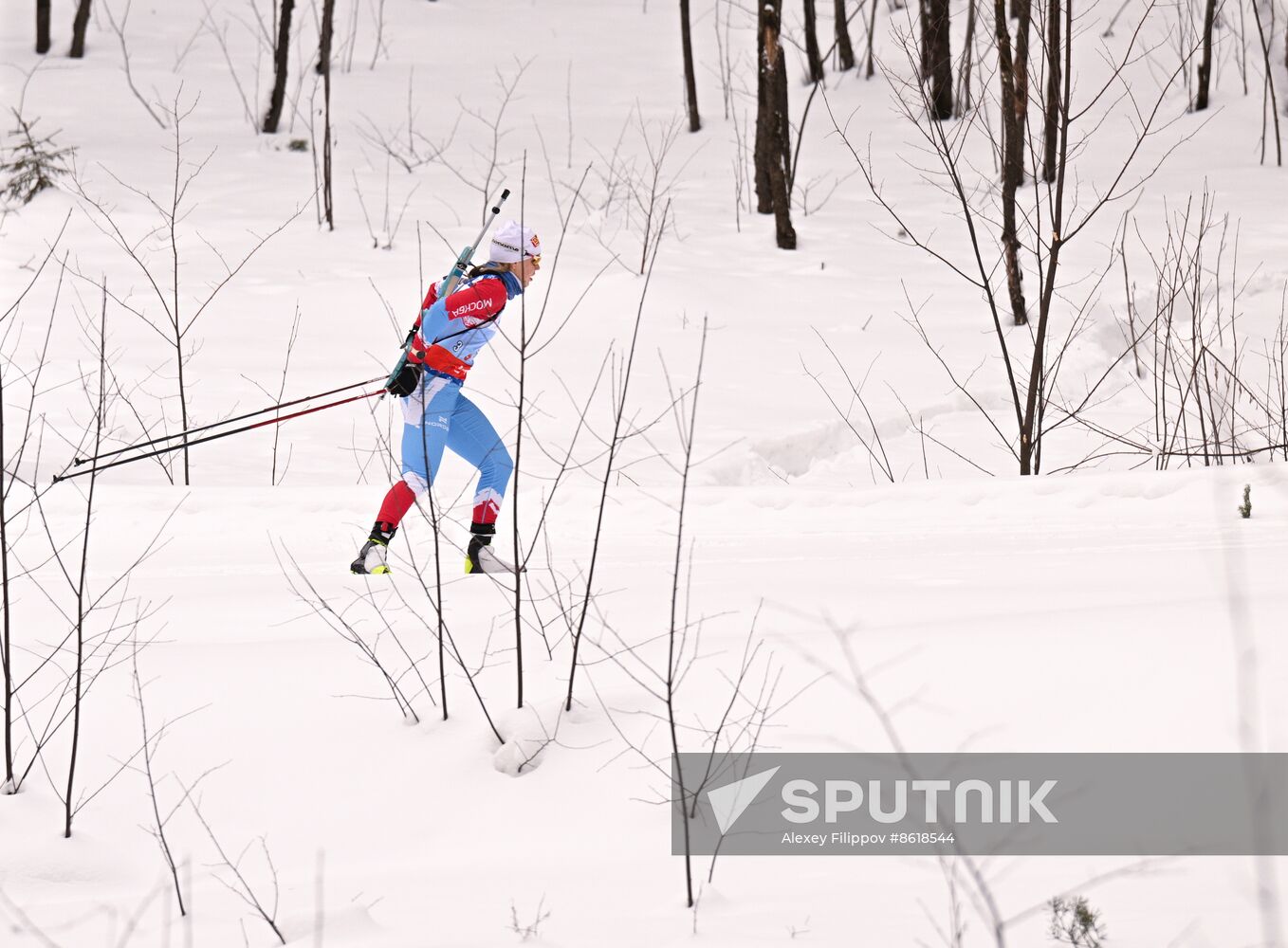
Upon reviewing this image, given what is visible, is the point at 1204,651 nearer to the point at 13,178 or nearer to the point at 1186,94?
the point at 13,178

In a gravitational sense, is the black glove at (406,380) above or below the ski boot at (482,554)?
above

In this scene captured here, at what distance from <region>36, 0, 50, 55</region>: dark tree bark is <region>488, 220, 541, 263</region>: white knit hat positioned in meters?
16.6

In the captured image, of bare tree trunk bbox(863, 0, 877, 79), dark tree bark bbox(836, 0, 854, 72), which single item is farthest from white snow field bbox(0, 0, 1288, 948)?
dark tree bark bbox(836, 0, 854, 72)

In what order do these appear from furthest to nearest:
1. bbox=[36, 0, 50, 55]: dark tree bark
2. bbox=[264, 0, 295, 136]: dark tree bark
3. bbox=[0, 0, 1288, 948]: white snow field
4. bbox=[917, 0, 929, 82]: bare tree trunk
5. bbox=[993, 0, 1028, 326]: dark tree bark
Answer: bbox=[36, 0, 50, 55]: dark tree bark, bbox=[264, 0, 295, 136]: dark tree bark, bbox=[993, 0, 1028, 326]: dark tree bark, bbox=[917, 0, 929, 82]: bare tree trunk, bbox=[0, 0, 1288, 948]: white snow field

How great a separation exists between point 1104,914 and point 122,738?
274 cm

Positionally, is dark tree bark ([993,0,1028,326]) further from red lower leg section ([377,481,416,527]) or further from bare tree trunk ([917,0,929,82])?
red lower leg section ([377,481,416,527])

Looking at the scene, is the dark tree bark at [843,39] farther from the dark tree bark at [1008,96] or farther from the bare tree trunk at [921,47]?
the dark tree bark at [1008,96]

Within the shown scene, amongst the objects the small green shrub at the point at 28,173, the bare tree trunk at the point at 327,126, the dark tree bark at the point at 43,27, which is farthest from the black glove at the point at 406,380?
the dark tree bark at the point at 43,27

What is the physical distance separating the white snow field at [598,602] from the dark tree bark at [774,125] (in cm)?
45

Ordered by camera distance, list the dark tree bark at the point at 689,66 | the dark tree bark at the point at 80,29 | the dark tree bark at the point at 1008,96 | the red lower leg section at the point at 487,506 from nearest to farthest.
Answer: the red lower leg section at the point at 487,506 → the dark tree bark at the point at 1008,96 → the dark tree bark at the point at 689,66 → the dark tree bark at the point at 80,29

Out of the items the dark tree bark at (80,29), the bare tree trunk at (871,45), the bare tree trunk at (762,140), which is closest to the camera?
the bare tree trunk at (762,140)

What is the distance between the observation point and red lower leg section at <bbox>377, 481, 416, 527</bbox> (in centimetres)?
493

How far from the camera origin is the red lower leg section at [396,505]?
194 inches

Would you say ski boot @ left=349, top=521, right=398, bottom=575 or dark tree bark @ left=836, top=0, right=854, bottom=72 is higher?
dark tree bark @ left=836, top=0, right=854, bottom=72
